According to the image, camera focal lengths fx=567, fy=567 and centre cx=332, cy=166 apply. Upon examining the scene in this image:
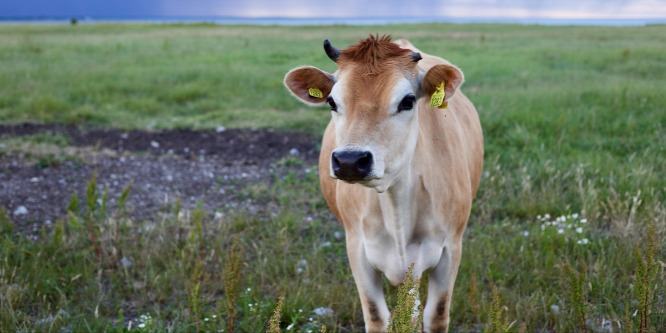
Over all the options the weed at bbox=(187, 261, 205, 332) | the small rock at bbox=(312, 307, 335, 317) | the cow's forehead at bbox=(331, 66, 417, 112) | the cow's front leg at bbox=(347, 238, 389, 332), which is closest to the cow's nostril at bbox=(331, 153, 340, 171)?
the cow's forehead at bbox=(331, 66, 417, 112)

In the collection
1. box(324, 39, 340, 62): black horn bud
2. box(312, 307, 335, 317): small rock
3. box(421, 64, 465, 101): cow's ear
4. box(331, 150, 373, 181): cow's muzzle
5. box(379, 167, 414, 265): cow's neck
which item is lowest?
box(312, 307, 335, 317): small rock

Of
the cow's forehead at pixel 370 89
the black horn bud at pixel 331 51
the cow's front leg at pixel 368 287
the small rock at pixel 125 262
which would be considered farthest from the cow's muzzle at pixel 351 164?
the small rock at pixel 125 262

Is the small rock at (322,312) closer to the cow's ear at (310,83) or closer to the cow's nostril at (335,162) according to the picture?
the cow's ear at (310,83)

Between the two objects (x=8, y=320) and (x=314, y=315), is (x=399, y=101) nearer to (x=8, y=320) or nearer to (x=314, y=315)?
(x=314, y=315)

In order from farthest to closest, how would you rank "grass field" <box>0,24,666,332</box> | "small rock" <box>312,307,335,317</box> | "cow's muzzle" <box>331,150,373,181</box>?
"small rock" <box>312,307,335,317</box> < "grass field" <box>0,24,666,332</box> < "cow's muzzle" <box>331,150,373,181</box>

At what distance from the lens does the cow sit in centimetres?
271

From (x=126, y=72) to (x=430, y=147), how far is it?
12.0 m

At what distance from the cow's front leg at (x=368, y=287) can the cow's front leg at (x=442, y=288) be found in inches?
10.9

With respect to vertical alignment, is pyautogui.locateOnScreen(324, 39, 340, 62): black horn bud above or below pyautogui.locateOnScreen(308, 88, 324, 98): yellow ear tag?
above

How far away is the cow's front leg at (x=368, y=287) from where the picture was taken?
3324 millimetres

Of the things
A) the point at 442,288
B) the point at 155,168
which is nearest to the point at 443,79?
the point at 442,288

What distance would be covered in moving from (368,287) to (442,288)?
43 centimetres

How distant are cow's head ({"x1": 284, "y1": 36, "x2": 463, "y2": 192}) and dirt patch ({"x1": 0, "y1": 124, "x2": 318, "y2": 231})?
243 centimetres

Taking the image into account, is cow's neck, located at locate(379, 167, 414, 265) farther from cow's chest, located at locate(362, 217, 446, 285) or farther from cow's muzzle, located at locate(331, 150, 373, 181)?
cow's muzzle, located at locate(331, 150, 373, 181)
